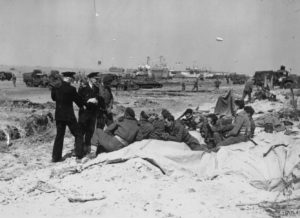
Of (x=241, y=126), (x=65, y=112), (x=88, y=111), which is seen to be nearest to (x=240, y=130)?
(x=241, y=126)

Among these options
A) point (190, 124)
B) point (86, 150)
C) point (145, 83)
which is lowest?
point (145, 83)

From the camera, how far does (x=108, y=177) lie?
18.4 ft

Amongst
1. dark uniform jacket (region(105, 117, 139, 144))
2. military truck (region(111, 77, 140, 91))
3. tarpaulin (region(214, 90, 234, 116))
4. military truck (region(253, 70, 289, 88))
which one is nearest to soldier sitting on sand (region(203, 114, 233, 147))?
dark uniform jacket (region(105, 117, 139, 144))

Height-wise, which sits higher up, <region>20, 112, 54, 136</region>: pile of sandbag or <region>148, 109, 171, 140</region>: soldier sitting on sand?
<region>148, 109, 171, 140</region>: soldier sitting on sand

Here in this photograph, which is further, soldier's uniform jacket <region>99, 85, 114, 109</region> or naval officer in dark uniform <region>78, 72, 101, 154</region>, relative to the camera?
soldier's uniform jacket <region>99, 85, 114, 109</region>

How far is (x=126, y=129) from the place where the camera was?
6.89 metres

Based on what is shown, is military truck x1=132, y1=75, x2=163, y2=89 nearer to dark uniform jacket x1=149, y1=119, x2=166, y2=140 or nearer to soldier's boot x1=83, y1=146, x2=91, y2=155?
soldier's boot x1=83, y1=146, x2=91, y2=155

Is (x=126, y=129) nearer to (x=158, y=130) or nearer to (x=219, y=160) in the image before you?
(x=158, y=130)

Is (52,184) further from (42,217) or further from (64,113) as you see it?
(64,113)

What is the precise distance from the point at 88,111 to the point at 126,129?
0.95m

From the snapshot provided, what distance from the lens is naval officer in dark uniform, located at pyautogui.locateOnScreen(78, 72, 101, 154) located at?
7398mm

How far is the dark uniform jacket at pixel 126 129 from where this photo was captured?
22.5 ft

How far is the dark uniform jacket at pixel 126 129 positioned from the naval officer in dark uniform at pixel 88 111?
67cm

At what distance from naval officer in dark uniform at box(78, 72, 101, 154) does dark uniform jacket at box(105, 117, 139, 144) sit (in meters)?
0.67
